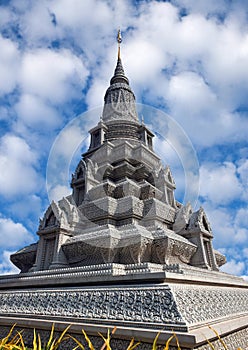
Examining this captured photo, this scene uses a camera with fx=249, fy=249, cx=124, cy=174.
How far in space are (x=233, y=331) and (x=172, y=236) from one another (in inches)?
189

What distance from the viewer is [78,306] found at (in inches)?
237

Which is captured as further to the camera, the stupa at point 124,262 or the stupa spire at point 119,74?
the stupa spire at point 119,74

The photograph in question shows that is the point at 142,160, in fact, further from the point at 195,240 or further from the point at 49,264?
the point at 49,264

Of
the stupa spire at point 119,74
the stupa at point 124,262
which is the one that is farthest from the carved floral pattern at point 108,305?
the stupa spire at point 119,74

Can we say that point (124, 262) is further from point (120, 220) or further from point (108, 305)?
point (108, 305)

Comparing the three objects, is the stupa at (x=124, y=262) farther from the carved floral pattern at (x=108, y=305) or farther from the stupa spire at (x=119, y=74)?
the stupa spire at (x=119, y=74)

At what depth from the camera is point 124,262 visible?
978cm

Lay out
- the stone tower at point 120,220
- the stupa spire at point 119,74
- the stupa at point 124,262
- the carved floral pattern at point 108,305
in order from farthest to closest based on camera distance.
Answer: the stupa spire at point 119,74
the stone tower at point 120,220
the stupa at point 124,262
the carved floral pattern at point 108,305

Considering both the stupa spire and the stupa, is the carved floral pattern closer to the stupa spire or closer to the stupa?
the stupa

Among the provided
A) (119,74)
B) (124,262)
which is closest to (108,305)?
(124,262)

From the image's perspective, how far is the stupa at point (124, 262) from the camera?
16.4 ft

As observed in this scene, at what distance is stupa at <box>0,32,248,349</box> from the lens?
4.98 meters

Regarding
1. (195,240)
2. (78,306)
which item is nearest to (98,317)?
(78,306)

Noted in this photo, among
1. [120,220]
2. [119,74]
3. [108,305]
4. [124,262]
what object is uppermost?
[119,74]
